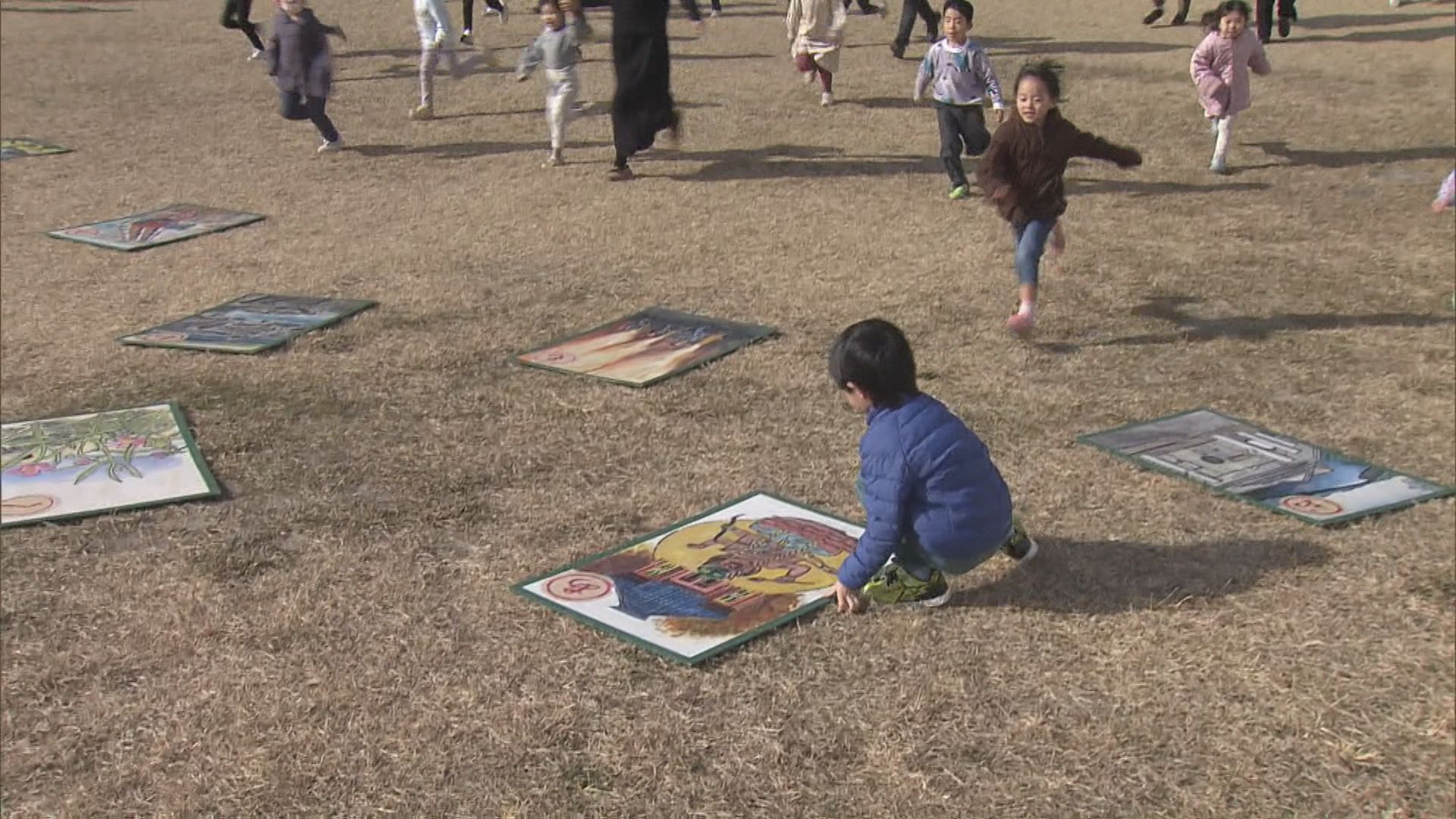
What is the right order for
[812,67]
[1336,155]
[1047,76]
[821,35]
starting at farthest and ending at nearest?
[812,67] < [821,35] < [1336,155] < [1047,76]

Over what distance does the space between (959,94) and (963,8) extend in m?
0.94

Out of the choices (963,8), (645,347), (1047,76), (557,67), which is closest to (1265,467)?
(1047,76)

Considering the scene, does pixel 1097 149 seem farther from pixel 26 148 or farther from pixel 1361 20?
pixel 26 148

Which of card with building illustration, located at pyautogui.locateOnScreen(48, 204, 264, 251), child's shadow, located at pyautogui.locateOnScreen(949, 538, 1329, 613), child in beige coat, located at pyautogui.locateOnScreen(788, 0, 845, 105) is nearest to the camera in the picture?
child's shadow, located at pyautogui.locateOnScreen(949, 538, 1329, 613)

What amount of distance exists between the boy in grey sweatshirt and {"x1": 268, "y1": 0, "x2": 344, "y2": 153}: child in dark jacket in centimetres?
464

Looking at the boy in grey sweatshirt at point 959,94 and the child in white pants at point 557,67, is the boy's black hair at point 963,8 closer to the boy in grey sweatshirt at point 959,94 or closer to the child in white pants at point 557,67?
the boy in grey sweatshirt at point 959,94

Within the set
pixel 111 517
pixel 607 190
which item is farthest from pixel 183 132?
pixel 111 517

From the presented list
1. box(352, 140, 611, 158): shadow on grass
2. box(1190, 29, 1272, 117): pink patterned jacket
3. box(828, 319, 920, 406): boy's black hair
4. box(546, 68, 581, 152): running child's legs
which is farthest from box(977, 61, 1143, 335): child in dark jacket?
box(352, 140, 611, 158): shadow on grass

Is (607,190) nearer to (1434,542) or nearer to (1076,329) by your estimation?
(1076,329)

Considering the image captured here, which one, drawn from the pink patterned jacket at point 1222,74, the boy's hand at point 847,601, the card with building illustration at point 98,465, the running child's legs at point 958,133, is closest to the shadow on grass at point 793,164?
the running child's legs at point 958,133

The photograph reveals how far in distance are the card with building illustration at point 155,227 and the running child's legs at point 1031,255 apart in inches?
235

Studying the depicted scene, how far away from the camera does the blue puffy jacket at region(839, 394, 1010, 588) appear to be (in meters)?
3.75

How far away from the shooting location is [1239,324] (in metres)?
6.81

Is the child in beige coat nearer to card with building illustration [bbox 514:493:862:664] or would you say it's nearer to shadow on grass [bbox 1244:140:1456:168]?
shadow on grass [bbox 1244:140:1456:168]
